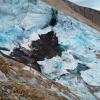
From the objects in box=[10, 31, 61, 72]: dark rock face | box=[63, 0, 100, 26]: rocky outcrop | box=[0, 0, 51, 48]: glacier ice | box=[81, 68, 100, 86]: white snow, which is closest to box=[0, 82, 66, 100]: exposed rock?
box=[10, 31, 61, 72]: dark rock face

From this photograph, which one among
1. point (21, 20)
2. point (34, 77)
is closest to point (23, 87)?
point (34, 77)

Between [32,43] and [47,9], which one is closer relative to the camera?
[32,43]

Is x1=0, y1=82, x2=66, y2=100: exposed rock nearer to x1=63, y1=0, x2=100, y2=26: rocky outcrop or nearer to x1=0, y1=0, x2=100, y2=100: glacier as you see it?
x1=0, y1=0, x2=100, y2=100: glacier

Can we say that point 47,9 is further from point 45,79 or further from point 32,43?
point 45,79

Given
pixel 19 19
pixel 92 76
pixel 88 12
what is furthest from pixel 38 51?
pixel 88 12

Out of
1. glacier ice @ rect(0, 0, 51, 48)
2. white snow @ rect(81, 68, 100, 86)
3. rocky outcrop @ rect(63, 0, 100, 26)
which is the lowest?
rocky outcrop @ rect(63, 0, 100, 26)

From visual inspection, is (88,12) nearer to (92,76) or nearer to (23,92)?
(92,76)
